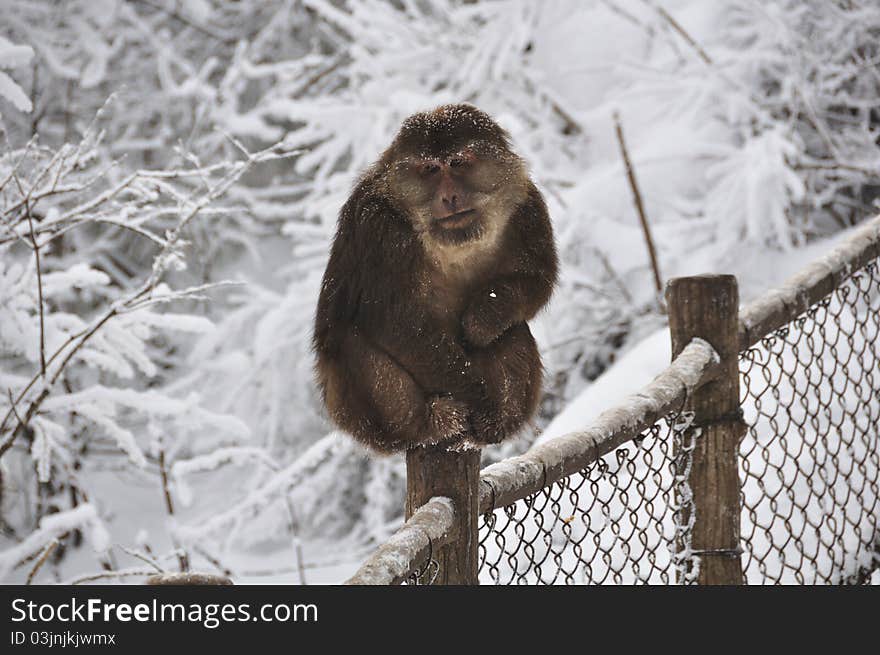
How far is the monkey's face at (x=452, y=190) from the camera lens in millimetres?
1754

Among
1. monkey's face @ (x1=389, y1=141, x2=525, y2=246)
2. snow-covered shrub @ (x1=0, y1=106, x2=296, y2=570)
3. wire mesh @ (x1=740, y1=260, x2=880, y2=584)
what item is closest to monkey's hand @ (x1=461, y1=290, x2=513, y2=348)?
monkey's face @ (x1=389, y1=141, x2=525, y2=246)

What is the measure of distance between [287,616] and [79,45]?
6348 millimetres

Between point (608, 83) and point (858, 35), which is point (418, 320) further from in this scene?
point (608, 83)

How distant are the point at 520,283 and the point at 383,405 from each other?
0.34 m

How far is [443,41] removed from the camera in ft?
20.0

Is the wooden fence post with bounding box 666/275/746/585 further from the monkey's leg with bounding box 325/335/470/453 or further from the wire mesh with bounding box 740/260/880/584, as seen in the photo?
the monkey's leg with bounding box 325/335/470/453

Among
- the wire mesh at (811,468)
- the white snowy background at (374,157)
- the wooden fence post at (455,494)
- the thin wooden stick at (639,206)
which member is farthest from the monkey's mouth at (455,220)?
the thin wooden stick at (639,206)

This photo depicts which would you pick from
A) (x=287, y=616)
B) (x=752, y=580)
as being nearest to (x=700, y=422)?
(x=752, y=580)

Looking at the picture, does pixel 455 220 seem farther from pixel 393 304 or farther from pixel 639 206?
pixel 639 206

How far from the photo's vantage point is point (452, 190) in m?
1.76

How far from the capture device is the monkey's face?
5.75 feet

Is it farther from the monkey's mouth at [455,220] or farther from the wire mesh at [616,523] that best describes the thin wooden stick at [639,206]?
the monkey's mouth at [455,220]

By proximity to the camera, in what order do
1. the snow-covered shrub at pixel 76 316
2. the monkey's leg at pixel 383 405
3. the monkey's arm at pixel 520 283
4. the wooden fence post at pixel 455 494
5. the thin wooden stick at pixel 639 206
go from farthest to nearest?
the thin wooden stick at pixel 639 206 → the snow-covered shrub at pixel 76 316 → the monkey's arm at pixel 520 283 → the monkey's leg at pixel 383 405 → the wooden fence post at pixel 455 494

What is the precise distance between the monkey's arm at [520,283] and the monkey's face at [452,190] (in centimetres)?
8
